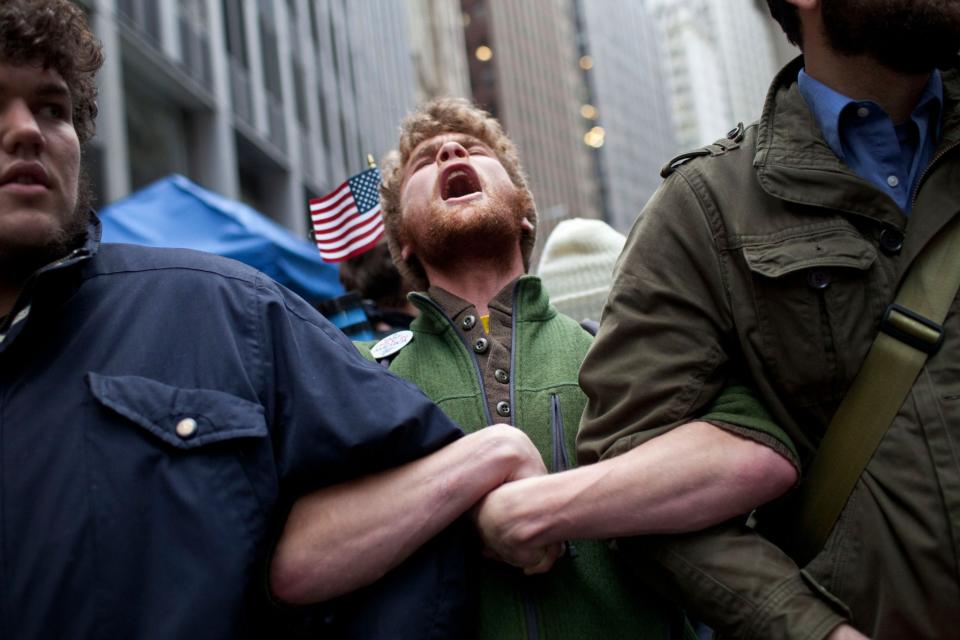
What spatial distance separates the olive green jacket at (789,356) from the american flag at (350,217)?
8.69 ft

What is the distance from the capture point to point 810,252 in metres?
2.10

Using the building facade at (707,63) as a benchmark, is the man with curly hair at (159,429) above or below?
below

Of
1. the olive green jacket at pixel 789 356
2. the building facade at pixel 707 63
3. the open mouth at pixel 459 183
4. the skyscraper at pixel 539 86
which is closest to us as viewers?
the olive green jacket at pixel 789 356

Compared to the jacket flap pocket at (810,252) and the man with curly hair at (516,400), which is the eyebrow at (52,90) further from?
the jacket flap pocket at (810,252)

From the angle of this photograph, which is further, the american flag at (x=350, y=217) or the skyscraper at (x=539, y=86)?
the skyscraper at (x=539, y=86)

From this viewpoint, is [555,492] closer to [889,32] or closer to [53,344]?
[53,344]

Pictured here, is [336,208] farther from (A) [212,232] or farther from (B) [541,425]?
(B) [541,425]

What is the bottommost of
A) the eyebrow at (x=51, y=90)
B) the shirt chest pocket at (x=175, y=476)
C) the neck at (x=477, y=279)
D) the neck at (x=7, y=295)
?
the shirt chest pocket at (x=175, y=476)

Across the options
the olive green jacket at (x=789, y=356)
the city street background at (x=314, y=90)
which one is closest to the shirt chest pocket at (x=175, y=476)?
the olive green jacket at (x=789, y=356)

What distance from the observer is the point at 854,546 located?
197 centimetres

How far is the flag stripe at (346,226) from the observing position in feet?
16.0

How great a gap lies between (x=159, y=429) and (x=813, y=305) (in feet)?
4.72

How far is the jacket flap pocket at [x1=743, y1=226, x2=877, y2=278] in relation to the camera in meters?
2.07

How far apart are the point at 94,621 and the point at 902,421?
1663mm
